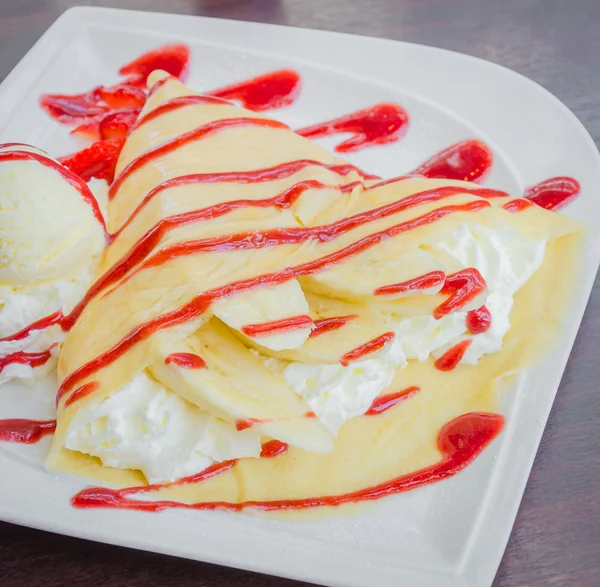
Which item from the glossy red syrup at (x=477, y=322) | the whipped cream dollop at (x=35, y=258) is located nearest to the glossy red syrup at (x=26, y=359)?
the whipped cream dollop at (x=35, y=258)

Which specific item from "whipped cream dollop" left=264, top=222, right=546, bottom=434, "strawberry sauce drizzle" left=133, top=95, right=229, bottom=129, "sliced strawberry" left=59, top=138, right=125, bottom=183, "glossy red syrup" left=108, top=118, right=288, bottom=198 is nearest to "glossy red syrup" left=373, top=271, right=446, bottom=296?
"whipped cream dollop" left=264, top=222, right=546, bottom=434

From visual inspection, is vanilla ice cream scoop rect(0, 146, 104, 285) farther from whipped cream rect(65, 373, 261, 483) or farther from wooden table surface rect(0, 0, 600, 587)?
wooden table surface rect(0, 0, 600, 587)

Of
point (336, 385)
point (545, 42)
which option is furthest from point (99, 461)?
point (545, 42)

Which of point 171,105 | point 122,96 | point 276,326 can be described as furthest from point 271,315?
point 122,96

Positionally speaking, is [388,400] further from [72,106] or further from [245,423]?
[72,106]

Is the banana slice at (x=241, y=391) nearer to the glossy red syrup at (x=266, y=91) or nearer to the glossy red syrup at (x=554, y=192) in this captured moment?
the glossy red syrup at (x=554, y=192)
